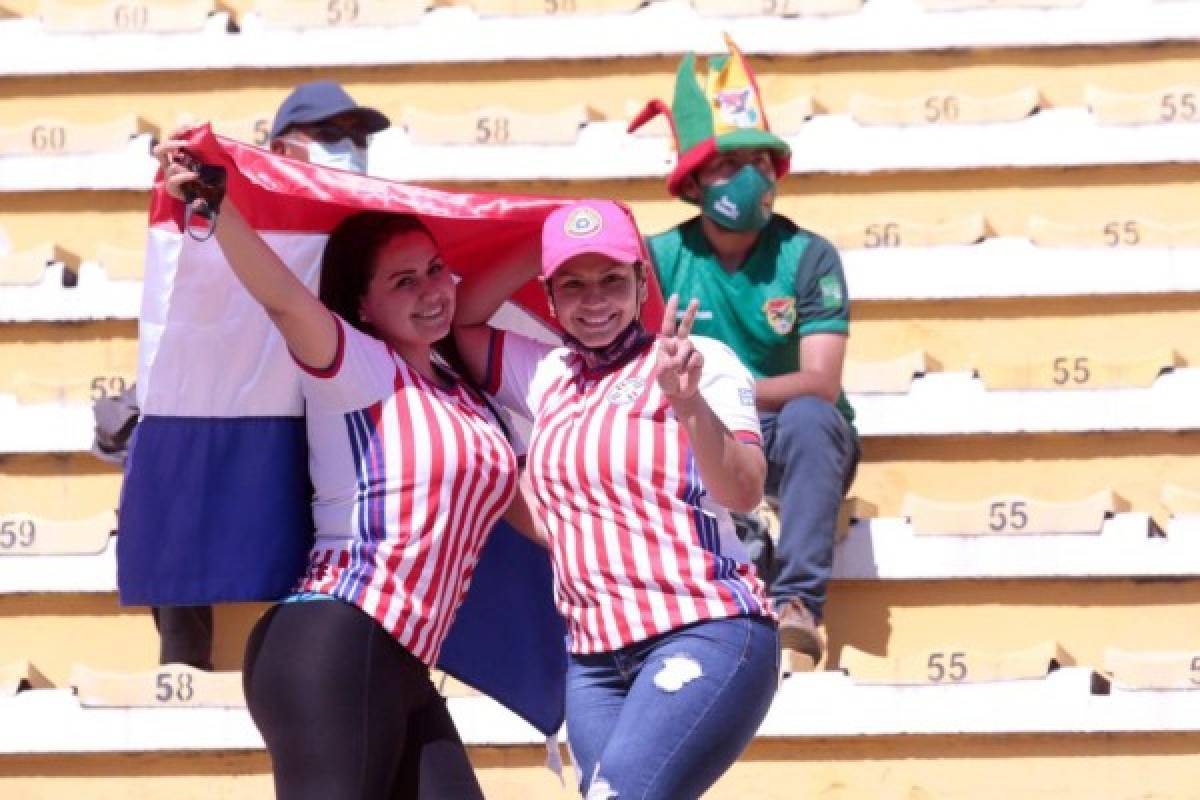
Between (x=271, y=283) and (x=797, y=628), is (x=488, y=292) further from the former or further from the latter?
(x=797, y=628)

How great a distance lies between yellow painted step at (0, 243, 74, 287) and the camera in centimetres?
672

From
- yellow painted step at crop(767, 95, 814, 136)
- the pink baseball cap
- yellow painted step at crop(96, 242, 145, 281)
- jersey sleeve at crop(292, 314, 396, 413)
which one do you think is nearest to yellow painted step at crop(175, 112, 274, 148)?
yellow painted step at crop(96, 242, 145, 281)

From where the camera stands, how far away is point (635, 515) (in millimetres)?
3707

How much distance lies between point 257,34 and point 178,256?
343cm

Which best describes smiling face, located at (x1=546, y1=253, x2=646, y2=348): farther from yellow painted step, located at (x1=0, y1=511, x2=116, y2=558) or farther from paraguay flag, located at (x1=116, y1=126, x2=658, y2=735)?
yellow painted step, located at (x1=0, y1=511, x2=116, y2=558)

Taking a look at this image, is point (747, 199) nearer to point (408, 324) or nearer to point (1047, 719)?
point (1047, 719)

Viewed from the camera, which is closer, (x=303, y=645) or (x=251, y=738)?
(x=303, y=645)

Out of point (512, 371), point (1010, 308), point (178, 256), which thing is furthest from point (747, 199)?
point (178, 256)

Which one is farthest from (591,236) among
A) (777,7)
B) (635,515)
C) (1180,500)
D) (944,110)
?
(777,7)

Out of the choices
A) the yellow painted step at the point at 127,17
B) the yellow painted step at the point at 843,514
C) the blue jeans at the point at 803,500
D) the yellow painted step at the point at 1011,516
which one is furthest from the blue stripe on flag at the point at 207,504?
the yellow painted step at the point at 127,17

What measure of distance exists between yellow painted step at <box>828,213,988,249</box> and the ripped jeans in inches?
119

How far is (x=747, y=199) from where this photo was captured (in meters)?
5.72

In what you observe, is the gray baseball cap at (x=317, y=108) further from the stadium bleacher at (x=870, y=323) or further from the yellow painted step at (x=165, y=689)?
the yellow painted step at (x=165, y=689)

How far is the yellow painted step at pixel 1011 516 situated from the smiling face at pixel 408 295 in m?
2.18
